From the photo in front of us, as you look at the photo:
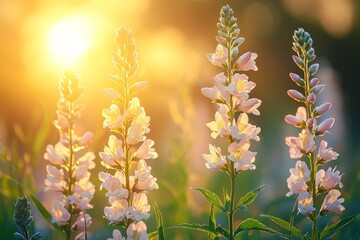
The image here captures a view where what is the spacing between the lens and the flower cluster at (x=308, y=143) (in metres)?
2.55

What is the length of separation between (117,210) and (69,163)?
34cm

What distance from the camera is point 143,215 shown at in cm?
244

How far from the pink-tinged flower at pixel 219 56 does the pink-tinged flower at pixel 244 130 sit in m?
0.24

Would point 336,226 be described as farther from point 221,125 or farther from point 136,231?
point 136,231

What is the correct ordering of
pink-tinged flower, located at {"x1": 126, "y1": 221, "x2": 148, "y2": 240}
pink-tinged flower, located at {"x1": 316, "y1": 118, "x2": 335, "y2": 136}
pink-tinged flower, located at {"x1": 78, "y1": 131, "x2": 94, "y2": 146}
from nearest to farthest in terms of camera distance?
pink-tinged flower, located at {"x1": 126, "y1": 221, "x2": 148, "y2": 240} < pink-tinged flower, located at {"x1": 316, "y1": 118, "x2": 335, "y2": 136} < pink-tinged flower, located at {"x1": 78, "y1": 131, "x2": 94, "y2": 146}

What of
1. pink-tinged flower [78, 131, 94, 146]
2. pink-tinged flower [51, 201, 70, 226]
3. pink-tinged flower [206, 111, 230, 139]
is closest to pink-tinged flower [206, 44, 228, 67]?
pink-tinged flower [206, 111, 230, 139]

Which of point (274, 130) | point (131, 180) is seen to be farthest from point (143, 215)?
point (274, 130)

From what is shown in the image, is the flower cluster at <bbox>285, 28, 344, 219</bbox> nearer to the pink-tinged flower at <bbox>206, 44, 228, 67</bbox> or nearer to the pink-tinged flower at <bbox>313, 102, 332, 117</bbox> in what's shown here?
the pink-tinged flower at <bbox>313, 102, 332, 117</bbox>

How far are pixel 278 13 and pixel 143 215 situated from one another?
24.9 m

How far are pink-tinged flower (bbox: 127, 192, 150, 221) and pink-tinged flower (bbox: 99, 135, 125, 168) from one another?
14 centimetres

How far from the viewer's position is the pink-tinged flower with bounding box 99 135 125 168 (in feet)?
8.29

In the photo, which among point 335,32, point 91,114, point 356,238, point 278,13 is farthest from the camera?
point 278,13

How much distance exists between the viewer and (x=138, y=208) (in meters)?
2.50

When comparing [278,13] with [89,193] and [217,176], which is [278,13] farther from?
[89,193]
